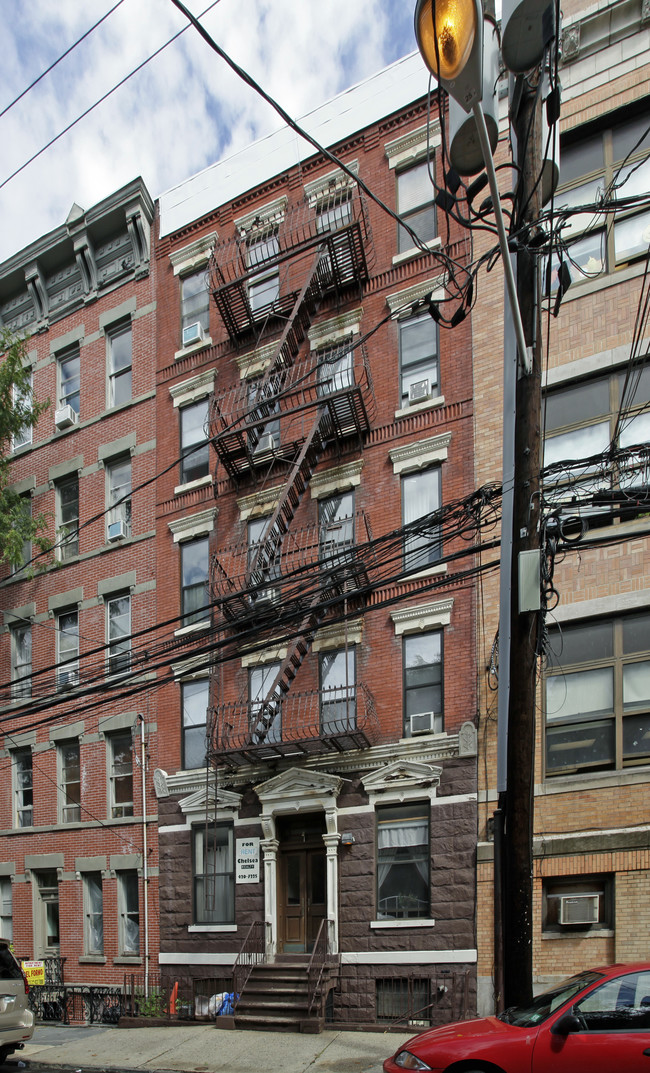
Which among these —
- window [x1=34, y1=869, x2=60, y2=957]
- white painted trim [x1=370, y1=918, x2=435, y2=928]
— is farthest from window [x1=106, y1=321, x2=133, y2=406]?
white painted trim [x1=370, y1=918, x2=435, y2=928]

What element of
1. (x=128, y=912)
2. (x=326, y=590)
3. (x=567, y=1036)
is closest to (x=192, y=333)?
(x=326, y=590)

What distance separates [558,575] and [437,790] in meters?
4.21

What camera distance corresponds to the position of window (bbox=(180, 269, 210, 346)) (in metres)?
22.5

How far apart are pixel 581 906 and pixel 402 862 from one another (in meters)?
3.45

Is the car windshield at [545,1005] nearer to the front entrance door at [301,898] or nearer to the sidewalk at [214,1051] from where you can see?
the sidewalk at [214,1051]

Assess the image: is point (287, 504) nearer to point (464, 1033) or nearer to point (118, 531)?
point (118, 531)

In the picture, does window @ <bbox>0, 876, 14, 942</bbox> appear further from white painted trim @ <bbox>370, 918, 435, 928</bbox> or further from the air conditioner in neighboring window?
the air conditioner in neighboring window

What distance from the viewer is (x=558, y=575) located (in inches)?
599

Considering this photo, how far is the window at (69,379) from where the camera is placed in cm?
2556

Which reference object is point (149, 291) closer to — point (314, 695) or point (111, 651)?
point (111, 651)

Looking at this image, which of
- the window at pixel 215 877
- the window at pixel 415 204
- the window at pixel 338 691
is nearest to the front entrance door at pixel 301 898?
the window at pixel 215 877

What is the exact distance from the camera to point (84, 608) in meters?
23.2

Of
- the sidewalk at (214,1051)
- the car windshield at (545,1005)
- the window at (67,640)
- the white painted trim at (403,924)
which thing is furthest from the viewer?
the window at (67,640)

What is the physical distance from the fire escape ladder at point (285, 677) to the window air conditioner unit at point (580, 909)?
6068 millimetres
